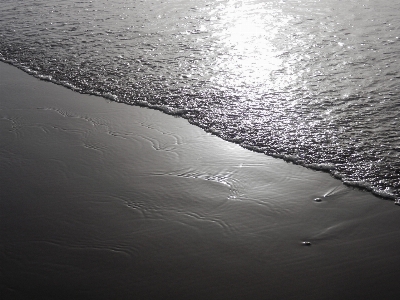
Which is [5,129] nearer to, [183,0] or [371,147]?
[371,147]

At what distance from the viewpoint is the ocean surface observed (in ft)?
12.3

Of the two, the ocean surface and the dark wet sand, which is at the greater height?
the ocean surface

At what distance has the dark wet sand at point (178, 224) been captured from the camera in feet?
8.17

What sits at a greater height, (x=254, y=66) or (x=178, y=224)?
(x=254, y=66)

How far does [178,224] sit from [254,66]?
9.24 ft

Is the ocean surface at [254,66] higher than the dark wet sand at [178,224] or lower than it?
higher

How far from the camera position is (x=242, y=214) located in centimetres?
302

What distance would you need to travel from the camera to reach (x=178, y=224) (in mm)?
2953

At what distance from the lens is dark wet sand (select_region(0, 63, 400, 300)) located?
2.49m

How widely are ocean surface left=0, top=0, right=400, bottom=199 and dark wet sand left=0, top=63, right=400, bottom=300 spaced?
1.06 feet

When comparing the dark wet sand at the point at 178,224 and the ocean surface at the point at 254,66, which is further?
the ocean surface at the point at 254,66

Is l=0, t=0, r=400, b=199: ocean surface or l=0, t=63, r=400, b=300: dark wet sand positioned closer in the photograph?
l=0, t=63, r=400, b=300: dark wet sand

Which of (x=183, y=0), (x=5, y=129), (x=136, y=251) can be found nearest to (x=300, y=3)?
(x=183, y=0)

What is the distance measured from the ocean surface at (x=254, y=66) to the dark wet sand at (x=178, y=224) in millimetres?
324
